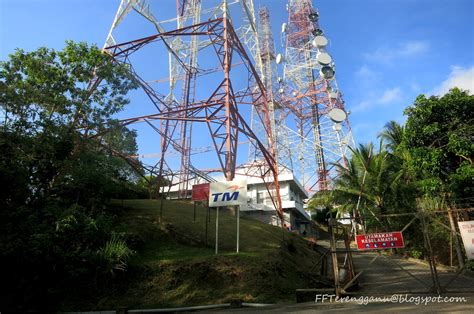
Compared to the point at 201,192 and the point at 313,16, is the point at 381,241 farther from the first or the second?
the point at 313,16

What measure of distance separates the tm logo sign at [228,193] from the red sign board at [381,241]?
3464 millimetres

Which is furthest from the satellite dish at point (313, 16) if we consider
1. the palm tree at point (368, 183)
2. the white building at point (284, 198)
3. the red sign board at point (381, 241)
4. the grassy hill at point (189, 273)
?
the red sign board at point (381, 241)

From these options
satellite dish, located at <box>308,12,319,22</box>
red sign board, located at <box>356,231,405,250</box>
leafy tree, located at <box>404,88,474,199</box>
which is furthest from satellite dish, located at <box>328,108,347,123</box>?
red sign board, located at <box>356,231,405,250</box>

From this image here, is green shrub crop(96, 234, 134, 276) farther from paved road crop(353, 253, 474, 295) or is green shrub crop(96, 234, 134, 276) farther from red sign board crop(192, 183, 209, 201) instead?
paved road crop(353, 253, 474, 295)

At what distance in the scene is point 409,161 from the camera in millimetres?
11992

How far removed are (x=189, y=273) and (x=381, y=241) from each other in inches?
202

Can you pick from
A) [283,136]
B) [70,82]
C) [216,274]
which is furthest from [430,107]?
[283,136]

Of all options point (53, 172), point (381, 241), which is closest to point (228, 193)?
point (381, 241)

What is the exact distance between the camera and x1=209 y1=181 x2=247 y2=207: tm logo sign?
35.3ft

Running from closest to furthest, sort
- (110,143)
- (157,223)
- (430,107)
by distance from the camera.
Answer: (430,107), (157,223), (110,143)

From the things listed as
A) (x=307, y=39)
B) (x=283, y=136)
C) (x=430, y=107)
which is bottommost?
(x=430, y=107)

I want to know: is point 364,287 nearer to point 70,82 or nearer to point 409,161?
point 409,161

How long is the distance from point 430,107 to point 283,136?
90.2ft

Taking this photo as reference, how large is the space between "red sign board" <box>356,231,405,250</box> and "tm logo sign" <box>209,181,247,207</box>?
346cm
